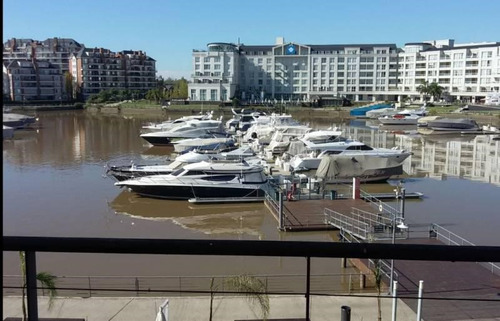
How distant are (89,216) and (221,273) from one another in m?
6.98

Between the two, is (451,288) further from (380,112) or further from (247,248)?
(380,112)

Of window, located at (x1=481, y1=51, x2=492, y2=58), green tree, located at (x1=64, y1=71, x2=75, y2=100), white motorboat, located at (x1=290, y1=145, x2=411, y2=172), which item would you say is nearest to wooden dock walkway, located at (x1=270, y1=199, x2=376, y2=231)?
white motorboat, located at (x1=290, y1=145, x2=411, y2=172)

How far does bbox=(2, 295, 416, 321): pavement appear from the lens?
7.05 metres

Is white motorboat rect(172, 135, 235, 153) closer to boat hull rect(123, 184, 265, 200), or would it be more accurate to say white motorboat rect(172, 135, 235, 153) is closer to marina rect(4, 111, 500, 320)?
marina rect(4, 111, 500, 320)

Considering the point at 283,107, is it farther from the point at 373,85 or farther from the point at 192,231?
the point at 192,231

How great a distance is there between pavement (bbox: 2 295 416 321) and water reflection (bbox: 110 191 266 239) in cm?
651

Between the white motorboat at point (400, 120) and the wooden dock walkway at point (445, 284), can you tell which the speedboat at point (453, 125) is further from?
the wooden dock walkway at point (445, 284)

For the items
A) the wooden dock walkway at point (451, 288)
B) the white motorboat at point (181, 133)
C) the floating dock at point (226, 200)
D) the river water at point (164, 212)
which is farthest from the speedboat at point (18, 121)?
the wooden dock walkway at point (451, 288)

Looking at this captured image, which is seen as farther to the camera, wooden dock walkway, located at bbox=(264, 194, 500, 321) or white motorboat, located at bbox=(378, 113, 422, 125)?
white motorboat, located at bbox=(378, 113, 422, 125)

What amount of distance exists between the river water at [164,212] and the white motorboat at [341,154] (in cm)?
112

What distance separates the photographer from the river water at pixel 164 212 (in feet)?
36.4

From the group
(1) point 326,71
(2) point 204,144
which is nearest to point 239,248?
(2) point 204,144

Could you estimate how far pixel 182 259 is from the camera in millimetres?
11352

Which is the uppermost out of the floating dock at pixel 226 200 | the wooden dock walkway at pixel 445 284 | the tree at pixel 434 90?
the tree at pixel 434 90
